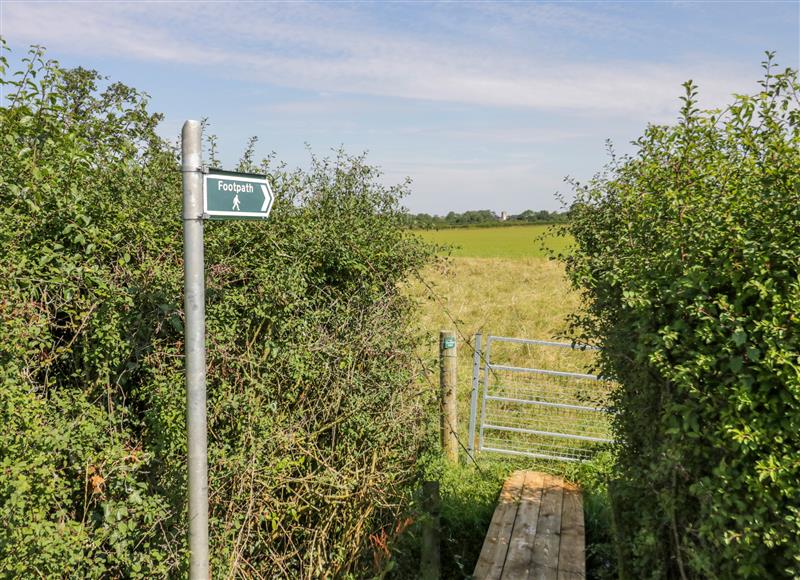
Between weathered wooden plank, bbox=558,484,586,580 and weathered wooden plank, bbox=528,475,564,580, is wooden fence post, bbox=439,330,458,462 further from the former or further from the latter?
weathered wooden plank, bbox=558,484,586,580

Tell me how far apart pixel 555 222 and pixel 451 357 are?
85.0 inches

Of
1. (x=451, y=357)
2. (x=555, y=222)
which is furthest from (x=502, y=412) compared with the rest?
(x=555, y=222)

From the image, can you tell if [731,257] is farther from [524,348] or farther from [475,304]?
[475,304]

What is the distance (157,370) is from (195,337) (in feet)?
2.60

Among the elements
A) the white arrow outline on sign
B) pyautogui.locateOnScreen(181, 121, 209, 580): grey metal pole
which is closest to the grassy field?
the white arrow outline on sign

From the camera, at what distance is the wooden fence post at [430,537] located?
4379 mm

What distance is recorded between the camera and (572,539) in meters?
4.63

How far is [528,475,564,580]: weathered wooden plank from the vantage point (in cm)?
422

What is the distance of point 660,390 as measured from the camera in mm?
2625

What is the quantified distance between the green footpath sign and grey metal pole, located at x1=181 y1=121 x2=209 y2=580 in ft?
0.14

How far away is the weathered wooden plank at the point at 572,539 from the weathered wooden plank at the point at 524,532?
0.73ft

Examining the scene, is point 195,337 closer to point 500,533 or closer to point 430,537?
point 430,537

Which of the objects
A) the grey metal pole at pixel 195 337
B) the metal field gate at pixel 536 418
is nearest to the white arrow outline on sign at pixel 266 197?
the grey metal pole at pixel 195 337

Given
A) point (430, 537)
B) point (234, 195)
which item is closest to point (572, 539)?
point (430, 537)
